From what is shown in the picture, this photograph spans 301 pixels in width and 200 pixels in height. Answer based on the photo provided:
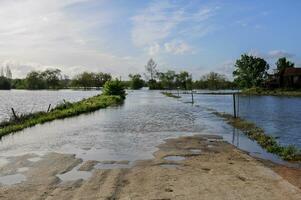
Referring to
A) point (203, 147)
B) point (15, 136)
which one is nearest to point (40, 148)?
point (15, 136)

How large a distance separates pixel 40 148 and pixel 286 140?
13.6 meters

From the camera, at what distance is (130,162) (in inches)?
596

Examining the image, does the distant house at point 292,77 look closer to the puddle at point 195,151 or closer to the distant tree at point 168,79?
the distant tree at point 168,79

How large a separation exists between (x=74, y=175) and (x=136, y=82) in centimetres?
17959

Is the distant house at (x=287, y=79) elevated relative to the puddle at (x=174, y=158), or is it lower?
elevated

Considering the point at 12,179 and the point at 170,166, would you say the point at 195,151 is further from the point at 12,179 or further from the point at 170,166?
the point at 12,179

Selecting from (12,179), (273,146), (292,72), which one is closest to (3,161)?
(12,179)

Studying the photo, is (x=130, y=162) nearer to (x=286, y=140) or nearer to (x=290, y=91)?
(x=286, y=140)

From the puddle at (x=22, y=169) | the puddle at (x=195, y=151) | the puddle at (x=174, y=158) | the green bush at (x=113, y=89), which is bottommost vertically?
the puddle at (x=195, y=151)

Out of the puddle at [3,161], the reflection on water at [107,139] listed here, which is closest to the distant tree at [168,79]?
the reflection on water at [107,139]

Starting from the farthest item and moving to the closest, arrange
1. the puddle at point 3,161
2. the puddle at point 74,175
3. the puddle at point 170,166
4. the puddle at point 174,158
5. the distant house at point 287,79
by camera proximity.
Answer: the distant house at point 287,79
the puddle at point 174,158
the puddle at point 3,161
the puddle at point 170,166
the puddle at point 74,175

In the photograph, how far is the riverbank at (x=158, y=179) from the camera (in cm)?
1024

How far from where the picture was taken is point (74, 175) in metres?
12.9

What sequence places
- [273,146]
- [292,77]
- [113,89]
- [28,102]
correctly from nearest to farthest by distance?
[273,146] → [28,102] → [113,89] → [292,77]
